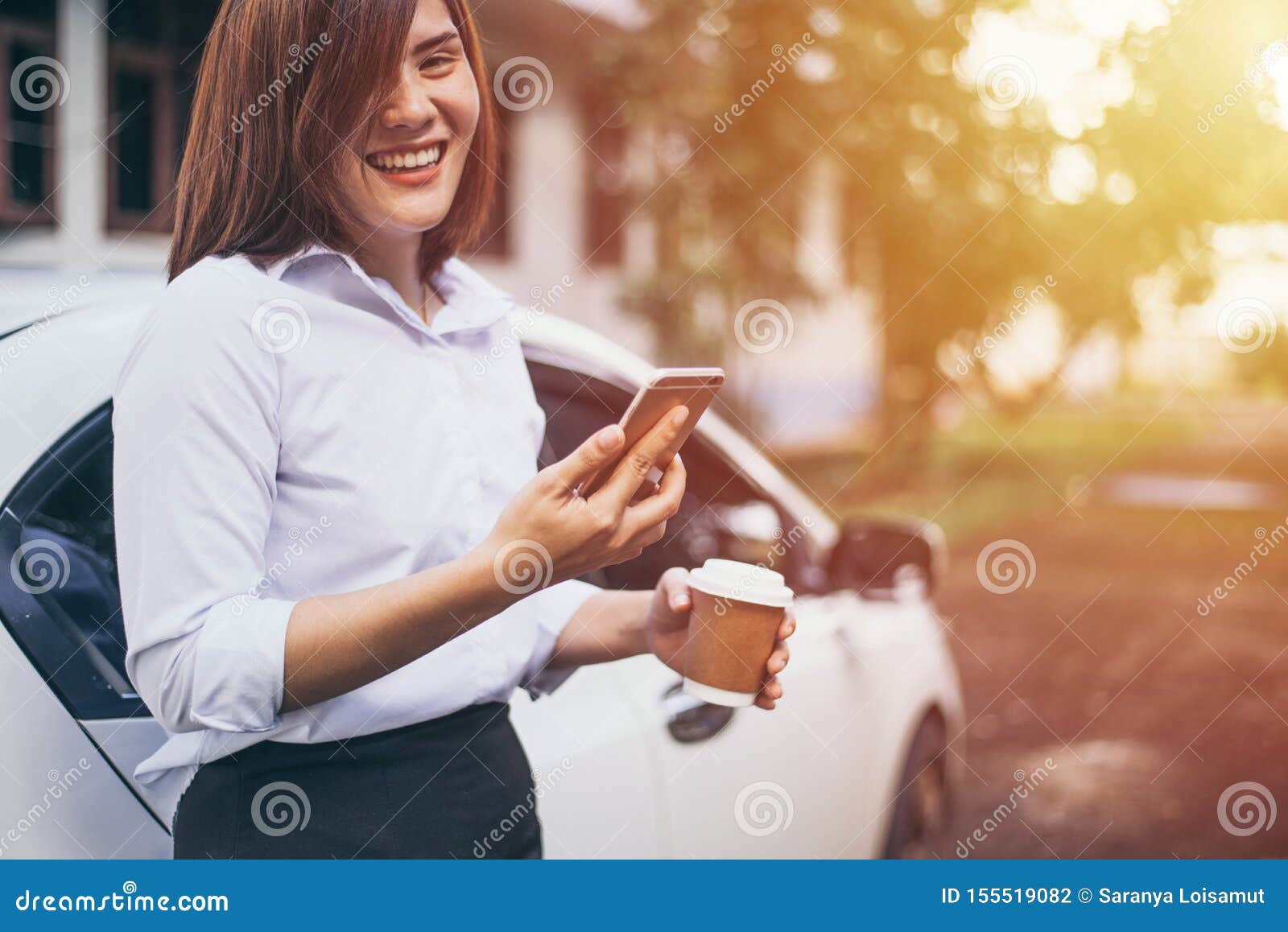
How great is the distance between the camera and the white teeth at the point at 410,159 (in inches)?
56.9

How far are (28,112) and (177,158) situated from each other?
0.59 m

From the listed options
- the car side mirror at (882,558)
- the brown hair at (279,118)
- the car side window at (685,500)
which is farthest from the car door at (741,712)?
the brown hair at (279,118)

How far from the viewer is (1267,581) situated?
7.27m

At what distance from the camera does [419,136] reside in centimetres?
146

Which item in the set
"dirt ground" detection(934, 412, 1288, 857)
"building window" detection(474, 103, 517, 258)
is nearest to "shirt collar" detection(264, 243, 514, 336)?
"dirt ground" detection(934, 412, 1288, 857)

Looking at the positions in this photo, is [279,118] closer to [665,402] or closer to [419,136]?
[419,136]

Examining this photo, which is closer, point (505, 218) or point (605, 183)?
point (605, 183)

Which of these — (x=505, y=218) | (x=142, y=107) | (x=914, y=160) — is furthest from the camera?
(x=505, y=218)

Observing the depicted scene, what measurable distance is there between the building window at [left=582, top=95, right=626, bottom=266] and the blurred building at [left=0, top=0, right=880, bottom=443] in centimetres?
2

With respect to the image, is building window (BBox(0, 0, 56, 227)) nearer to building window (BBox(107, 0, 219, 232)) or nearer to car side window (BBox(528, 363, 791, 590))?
building window (BBox(107, 0, 219, 232))

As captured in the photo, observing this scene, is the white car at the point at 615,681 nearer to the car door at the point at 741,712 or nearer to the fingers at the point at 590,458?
the car door at the point at 741,712

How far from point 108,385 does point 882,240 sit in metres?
5.99

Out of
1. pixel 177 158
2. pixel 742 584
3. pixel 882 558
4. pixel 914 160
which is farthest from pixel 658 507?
pixel 914 160

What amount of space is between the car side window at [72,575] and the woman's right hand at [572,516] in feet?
1.70
